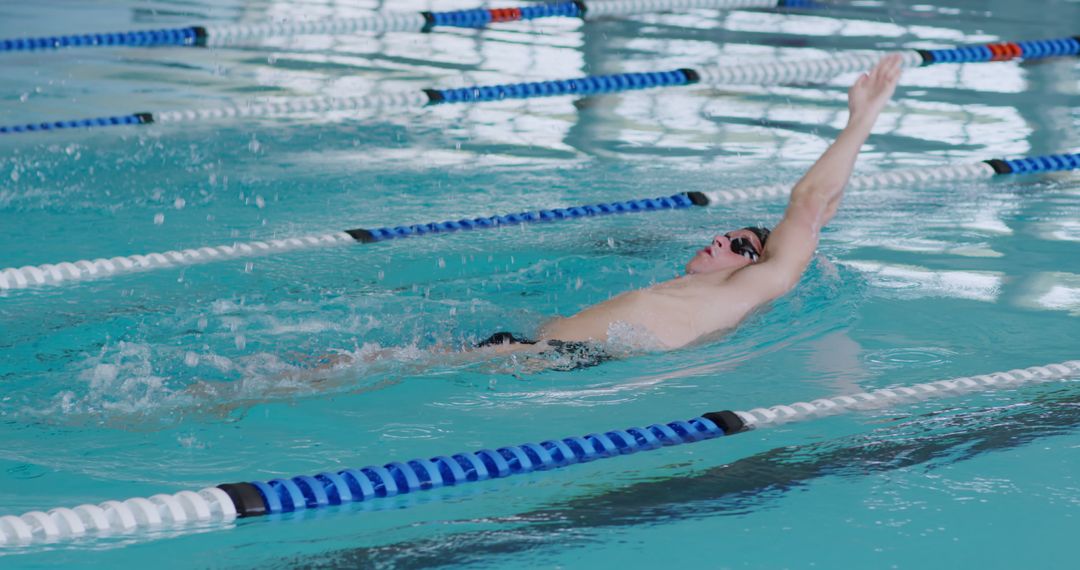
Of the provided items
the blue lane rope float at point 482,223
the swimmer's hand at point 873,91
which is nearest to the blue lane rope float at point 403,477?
the swimmer's hand at point 873,91

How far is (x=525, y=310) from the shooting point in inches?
163

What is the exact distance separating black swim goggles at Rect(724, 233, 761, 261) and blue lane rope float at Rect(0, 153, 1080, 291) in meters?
1.20

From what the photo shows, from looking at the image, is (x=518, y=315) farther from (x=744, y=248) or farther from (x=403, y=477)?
(x=403, y=477)

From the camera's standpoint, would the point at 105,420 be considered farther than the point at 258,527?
Yes

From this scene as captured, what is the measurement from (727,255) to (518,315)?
0.62 meters

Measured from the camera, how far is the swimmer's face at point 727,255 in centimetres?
396

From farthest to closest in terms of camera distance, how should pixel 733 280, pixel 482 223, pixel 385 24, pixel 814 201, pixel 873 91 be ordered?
pixel 385 24, pixel 482 223, pixel 873 91, pixel 814 201, pixel 733 280

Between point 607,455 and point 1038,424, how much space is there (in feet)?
3.08

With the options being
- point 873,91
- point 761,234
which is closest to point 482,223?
point 761,234

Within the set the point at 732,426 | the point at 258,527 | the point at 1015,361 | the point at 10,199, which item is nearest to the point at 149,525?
the point at 258,527

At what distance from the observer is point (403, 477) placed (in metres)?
2.70

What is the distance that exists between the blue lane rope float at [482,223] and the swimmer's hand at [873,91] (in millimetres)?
1279

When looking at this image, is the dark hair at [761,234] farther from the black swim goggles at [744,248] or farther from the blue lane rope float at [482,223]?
the blue lane rope float at [482,223]

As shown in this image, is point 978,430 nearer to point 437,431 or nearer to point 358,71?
point 437,431
